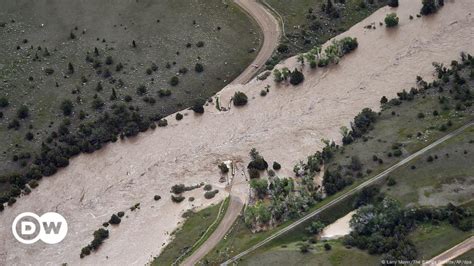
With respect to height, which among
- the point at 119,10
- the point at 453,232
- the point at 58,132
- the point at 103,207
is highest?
the point at 119,10

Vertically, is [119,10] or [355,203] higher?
[119,10]

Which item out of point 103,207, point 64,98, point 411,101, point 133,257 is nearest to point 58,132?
point 64,98

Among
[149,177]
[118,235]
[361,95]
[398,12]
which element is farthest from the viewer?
[398,12]

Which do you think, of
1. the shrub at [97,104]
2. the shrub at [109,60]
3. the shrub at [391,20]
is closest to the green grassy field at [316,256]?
the shrub at [97,104]

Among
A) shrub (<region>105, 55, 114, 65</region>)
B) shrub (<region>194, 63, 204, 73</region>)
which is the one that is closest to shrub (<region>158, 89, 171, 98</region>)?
shrub (<region>194, 63, 204, 73</region>)

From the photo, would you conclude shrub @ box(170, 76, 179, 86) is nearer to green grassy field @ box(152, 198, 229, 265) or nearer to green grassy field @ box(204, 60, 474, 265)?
green grassy field @ box(152, 198, 229, 265)

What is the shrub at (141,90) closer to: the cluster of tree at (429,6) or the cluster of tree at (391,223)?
the cluster of tree at (391,223)

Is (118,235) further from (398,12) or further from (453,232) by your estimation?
(398,12)
